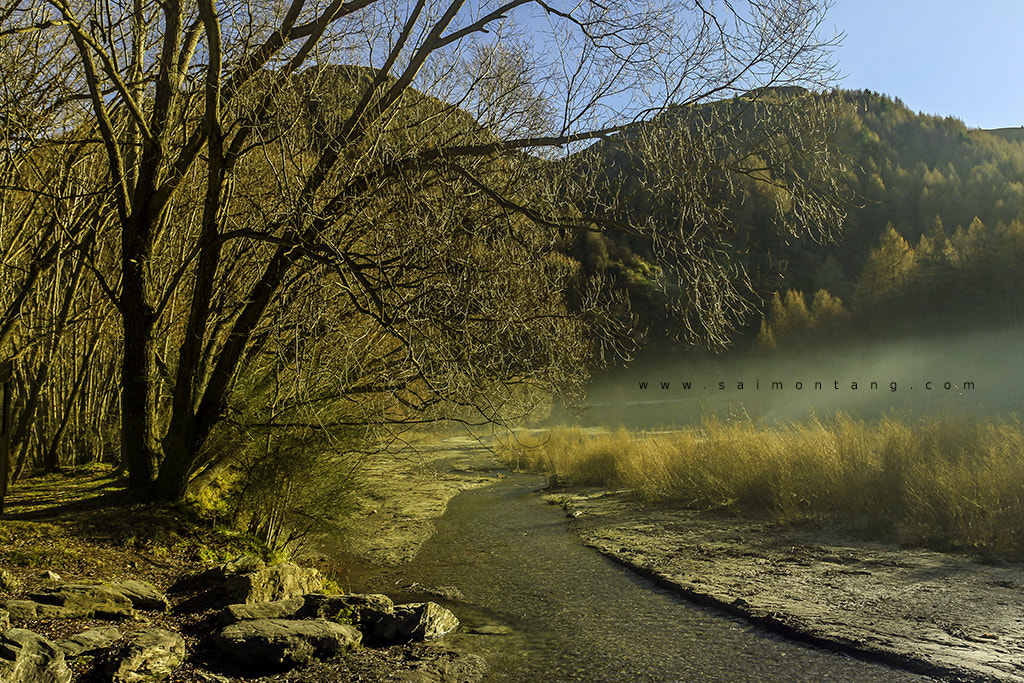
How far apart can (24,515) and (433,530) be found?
16.3 ft

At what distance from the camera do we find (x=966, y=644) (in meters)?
4.64

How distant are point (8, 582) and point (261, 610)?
4.88ft

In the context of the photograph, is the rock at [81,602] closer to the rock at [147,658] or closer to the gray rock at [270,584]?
the rock at [147,658]

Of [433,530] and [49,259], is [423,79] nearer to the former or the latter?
[49,259]

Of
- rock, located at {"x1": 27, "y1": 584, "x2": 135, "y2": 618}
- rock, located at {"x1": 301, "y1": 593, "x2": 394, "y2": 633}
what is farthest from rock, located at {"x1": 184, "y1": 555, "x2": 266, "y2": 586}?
rock, located at {"x1": 27, "y1": 584, "x2": 135, "y2": 618}

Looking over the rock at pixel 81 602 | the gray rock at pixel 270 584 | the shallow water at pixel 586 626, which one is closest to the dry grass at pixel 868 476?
the shallow water at pixel 586 626

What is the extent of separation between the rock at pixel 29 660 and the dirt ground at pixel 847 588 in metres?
4.42

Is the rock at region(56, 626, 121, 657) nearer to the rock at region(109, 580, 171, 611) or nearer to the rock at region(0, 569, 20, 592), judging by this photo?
the rock at region(109, 580, 171, 611)

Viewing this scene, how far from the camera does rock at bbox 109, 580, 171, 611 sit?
14.8 feet

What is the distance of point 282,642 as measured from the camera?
419 cm

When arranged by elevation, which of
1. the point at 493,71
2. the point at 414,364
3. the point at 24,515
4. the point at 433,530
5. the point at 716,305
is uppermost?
the point at 493,71

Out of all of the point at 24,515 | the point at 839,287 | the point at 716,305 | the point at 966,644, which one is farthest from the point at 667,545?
the point at 839,287

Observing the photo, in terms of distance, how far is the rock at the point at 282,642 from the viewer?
406 cm

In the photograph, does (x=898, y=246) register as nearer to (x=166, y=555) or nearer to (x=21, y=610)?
(x=166, y=555)
